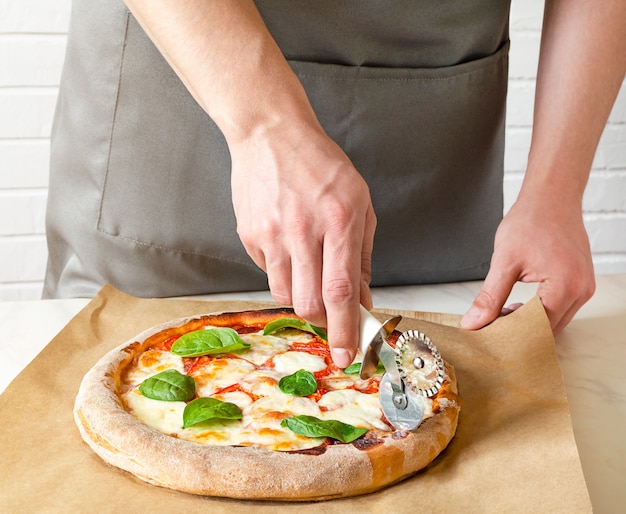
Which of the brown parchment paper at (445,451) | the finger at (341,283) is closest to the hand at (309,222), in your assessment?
the finger at (341,283)

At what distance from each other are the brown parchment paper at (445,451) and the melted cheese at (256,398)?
100mm

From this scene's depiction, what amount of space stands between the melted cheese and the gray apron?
346 millimetres

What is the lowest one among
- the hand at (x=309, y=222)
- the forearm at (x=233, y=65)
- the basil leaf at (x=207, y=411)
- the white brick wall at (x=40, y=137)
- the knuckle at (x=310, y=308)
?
the white brick wall at (x=40, y=137)

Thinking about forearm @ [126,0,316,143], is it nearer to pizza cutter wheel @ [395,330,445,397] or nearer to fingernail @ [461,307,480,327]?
pizza cutter wheel @ [395,330,445,397]

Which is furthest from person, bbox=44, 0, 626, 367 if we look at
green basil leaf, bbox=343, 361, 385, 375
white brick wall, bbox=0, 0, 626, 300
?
white brick wall, bbox=0, 0, 626, 300

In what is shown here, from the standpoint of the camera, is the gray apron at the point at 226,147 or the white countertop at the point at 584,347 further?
the gray apron at the point at 226,147

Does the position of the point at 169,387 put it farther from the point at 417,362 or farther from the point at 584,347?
the point at 584,347

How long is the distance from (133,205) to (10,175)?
1366 millimetres

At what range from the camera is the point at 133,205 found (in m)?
1.61

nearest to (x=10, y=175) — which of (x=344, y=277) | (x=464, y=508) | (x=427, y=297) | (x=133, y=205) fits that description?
(x=133, y=205)

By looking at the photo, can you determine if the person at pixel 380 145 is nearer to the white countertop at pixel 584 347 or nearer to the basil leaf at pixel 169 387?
the white countertop at pixel 584 347

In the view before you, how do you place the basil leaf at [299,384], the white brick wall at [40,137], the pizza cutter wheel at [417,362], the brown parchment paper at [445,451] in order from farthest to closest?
the white brick wall at [40,137]
the basil leaf at [299,384]
the pizza cutter wheel at [417,362]
the brown parchment paper at [445,451]

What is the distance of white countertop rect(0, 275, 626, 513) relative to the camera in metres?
1.13

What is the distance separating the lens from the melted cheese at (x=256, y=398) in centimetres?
109
